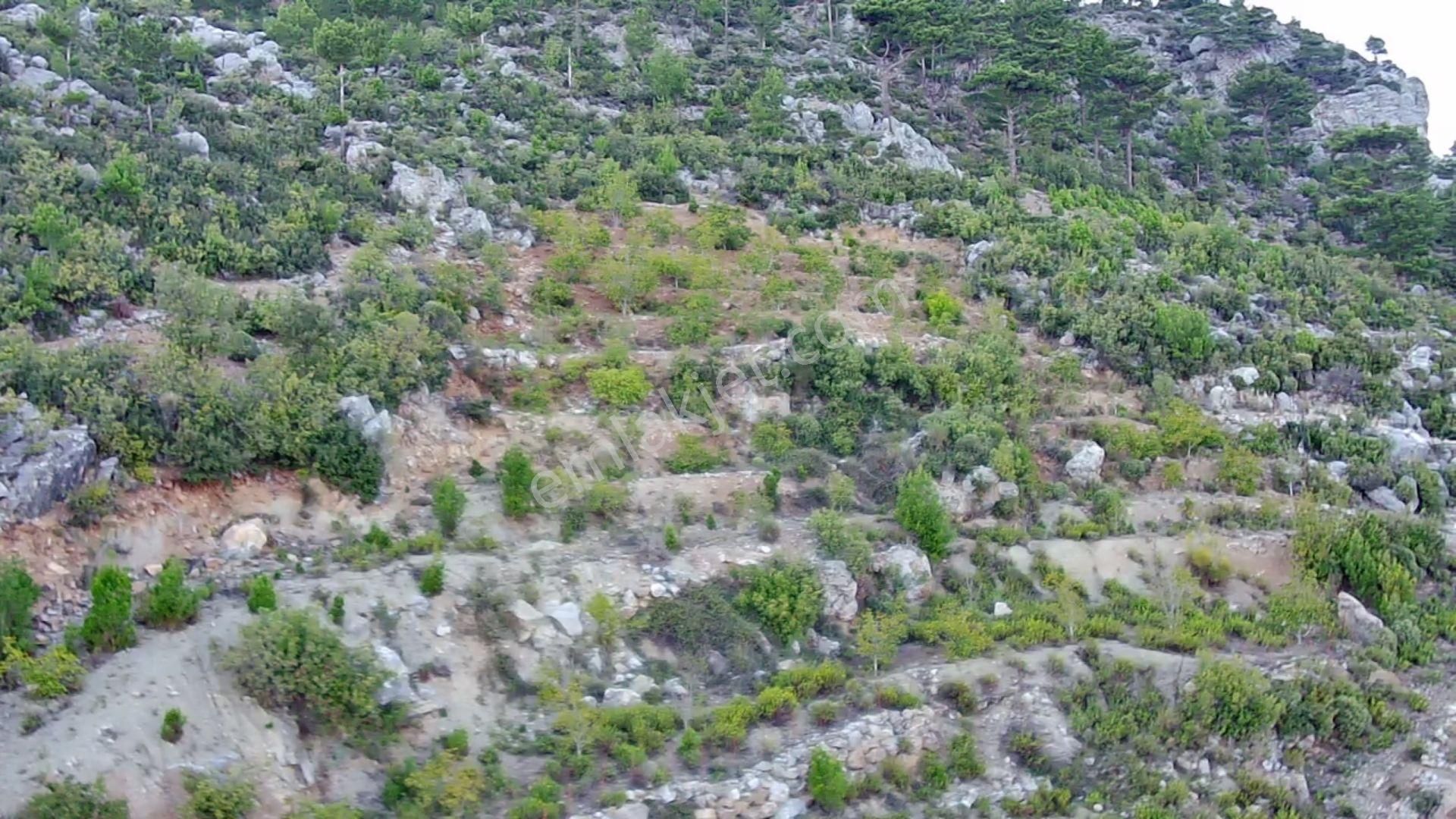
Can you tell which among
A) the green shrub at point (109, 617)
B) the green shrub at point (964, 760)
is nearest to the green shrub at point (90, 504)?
the green shrub at point (109, 617)

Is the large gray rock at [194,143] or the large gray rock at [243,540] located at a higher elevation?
the large gray rock at [194,143]

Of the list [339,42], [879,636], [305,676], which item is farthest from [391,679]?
[339,42]

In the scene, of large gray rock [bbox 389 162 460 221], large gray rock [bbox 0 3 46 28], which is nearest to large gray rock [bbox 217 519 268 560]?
large gray rock [bbox 389 162 460 221]

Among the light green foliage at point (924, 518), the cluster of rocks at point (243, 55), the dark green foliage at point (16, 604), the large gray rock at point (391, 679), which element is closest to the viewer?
the dark green foliage at point (16, 604)

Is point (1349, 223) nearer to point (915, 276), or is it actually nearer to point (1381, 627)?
point (915, 276)

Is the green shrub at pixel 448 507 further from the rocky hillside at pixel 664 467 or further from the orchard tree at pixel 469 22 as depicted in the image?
the orchard tree at pixel 469 22

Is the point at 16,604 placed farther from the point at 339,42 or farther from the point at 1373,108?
the point at 1373,108
